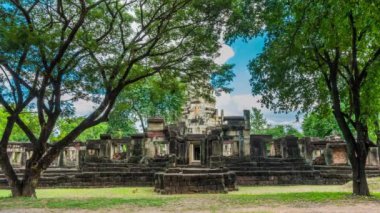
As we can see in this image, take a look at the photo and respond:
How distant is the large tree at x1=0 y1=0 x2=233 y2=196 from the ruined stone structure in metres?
5.12

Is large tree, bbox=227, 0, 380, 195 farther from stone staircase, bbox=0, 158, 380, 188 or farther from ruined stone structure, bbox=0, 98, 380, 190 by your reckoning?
stone staircase, bbox=0, 158, 380, 188

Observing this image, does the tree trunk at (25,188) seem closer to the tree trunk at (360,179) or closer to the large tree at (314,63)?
the large tree at (314,63)

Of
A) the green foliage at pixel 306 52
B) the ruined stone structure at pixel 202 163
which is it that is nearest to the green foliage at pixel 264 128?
the ruined stone structure at pixel 202 163

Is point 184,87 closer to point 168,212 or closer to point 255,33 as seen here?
point 255,33

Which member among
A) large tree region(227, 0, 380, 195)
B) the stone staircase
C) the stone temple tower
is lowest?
the stone staircase

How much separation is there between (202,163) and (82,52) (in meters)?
14.0

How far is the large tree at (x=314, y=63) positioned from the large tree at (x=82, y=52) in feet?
6.66

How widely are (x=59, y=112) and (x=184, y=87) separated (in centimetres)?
541

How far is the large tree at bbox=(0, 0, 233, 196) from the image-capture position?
39.3 ft

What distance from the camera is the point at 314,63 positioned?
12703 millimetres

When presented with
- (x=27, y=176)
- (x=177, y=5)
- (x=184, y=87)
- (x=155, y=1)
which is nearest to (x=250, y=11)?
(x=177, y=5)

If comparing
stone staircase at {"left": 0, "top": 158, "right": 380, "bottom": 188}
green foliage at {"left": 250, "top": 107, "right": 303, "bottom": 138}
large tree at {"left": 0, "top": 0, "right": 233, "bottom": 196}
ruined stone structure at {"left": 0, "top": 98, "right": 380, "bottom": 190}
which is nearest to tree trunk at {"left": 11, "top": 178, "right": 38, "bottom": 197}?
large tree at {"left": 0, "top": 0, "right": 233, "bottom": 196}

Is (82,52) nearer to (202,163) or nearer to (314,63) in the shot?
(314,63)

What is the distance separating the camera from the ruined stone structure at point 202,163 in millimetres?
17328
